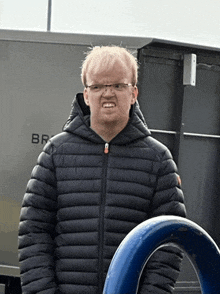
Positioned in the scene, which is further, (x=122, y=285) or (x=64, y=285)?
(x=64, y=285)

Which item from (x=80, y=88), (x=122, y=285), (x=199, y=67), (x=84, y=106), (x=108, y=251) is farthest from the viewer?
(x=199, y=67)

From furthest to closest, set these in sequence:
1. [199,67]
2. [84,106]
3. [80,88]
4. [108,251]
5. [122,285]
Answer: [199,67]
[80,88]
[84,106]
[108,251]
[122,285]

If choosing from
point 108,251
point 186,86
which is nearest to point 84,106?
point 108,251

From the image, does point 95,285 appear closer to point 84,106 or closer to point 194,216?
point 84,106

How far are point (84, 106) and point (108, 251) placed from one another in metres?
0.60

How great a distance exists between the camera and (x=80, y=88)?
4930 millimetres

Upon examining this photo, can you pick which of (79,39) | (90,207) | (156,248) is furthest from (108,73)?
(79,39)

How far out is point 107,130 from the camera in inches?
78.2

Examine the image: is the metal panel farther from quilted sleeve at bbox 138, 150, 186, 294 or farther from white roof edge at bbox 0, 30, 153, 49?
quilted sleeve at bbox 138, 150, 186, 294

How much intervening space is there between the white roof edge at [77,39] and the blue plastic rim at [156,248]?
399cm

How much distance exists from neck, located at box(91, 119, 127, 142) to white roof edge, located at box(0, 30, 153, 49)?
9.51 ft

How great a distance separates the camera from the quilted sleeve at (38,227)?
1.94 m

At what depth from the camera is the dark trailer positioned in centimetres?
493

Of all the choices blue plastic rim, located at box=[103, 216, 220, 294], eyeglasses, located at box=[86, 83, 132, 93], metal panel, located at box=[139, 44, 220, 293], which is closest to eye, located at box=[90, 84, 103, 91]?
eyeglasses, located at box=[86, 83, 132, 93]
